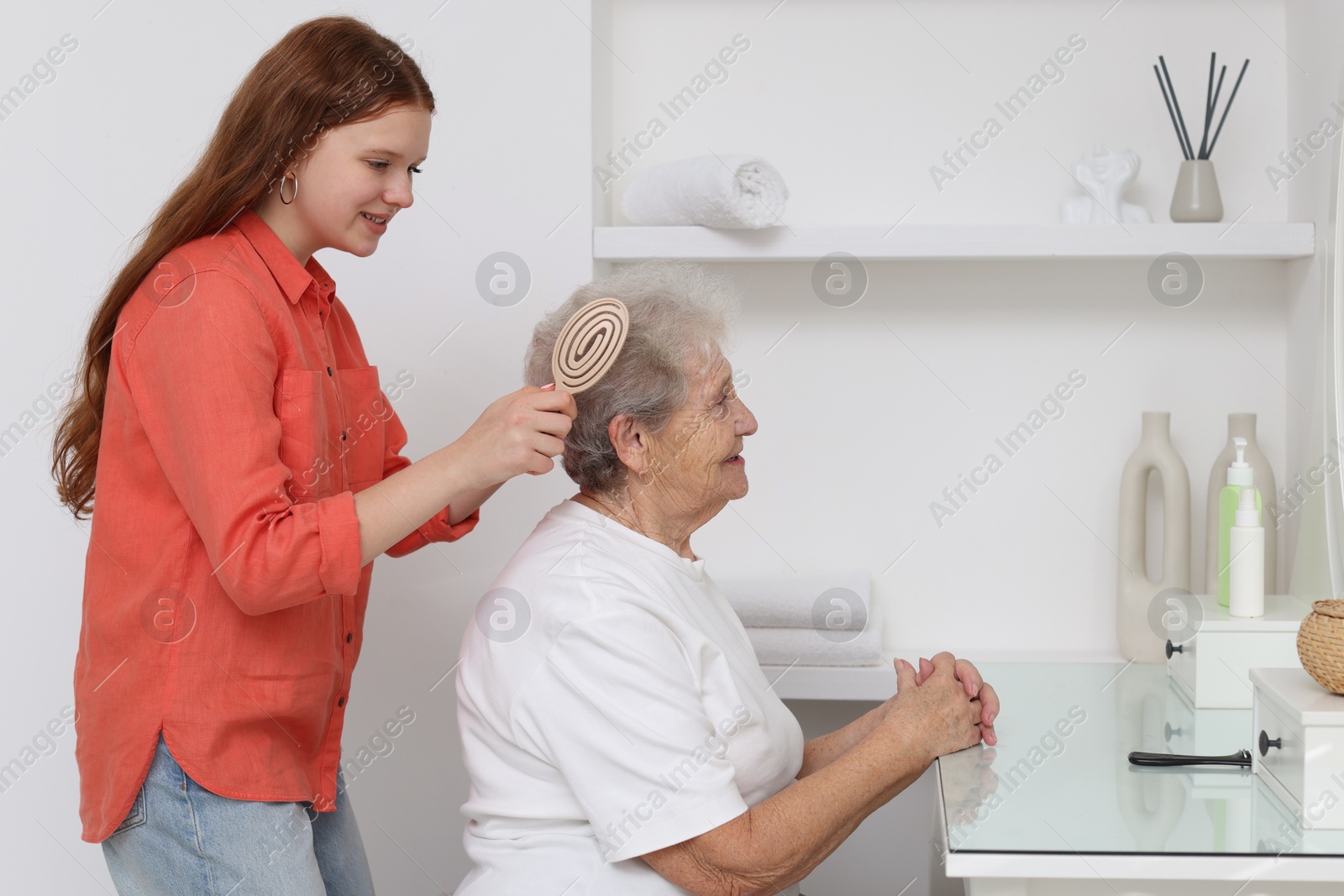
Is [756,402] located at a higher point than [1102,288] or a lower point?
lower

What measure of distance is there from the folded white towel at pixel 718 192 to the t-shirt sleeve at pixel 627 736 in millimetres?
750

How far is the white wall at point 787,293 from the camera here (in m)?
1.74

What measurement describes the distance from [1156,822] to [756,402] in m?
1.07

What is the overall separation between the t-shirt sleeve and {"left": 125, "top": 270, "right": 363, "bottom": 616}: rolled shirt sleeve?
0.72ft

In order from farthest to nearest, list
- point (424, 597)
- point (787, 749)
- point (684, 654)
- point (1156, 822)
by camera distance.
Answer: point (424, 597), point (787, 749), point (684, 654), point (1156, 822)

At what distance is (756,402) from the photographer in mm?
1950

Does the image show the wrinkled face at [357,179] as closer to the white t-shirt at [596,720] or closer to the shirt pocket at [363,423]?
the shirt pocket at [363,423]

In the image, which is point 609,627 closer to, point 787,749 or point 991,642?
point 787,749

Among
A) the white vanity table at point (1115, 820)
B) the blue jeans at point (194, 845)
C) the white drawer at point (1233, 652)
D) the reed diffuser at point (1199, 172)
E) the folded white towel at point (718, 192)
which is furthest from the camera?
the reed diffuser at point (1199, 172)

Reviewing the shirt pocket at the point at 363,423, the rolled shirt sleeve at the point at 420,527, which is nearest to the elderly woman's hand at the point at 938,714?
the rolled shirt sleeve at the point at 420,527

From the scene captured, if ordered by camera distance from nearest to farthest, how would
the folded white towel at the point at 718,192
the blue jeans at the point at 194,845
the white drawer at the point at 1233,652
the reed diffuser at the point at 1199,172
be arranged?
the blue jeans at the point at 194,845 < the white drawer at the point at 1233,652 < the folded white towel at the point at 718,192 < the reed diffuser at the point at 1199,172

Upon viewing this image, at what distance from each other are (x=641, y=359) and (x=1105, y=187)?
0.96 meters

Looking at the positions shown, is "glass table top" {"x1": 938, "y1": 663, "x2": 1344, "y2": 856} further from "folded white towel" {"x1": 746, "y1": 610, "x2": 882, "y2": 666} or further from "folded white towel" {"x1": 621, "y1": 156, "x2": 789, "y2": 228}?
"folded white towel" {"x1": 621, "y1": 156, "x2": 789, "y2": 228}

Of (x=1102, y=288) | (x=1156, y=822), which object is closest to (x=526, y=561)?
(x=1156, y=822)
